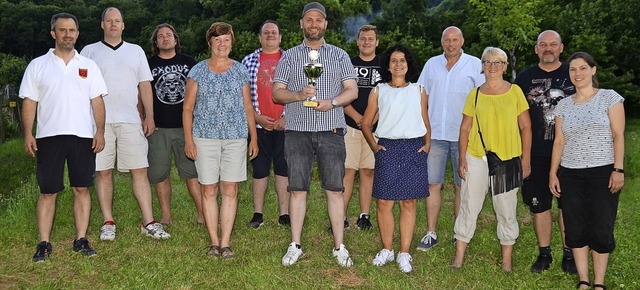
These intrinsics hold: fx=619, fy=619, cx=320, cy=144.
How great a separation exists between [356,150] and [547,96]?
2.31m

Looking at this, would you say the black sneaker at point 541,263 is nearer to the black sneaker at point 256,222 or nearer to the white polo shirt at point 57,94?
the black sneaker at point 256,222

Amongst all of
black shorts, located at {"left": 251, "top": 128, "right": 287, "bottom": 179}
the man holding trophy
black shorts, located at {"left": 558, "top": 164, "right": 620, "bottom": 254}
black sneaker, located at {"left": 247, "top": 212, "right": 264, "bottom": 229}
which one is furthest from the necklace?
black sneaker, located at {"left": 247, "top": 212, "right": 264, "bottom": 229}

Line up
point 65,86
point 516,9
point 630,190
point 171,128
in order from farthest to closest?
point 516,9 → point 630,190 → point 171,128 → point 65,86

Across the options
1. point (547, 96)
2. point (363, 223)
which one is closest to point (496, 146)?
point (547, 96)

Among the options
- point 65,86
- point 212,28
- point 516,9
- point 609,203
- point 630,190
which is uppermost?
point 516,9

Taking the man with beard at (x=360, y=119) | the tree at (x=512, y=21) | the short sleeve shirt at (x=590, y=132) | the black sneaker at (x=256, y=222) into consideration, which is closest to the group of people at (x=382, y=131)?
the short sleeve shirt at (x=590, y=132)

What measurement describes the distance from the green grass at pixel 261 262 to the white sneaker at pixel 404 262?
6 cm

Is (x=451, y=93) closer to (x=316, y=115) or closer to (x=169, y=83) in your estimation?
(x=316, y=115)

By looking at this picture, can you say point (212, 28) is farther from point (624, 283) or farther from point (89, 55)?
point (624, 283)

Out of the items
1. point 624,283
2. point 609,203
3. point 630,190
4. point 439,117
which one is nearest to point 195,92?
point 439,117

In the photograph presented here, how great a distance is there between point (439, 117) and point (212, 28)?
248cm

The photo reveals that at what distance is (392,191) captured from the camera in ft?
18.6

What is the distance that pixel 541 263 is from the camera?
5852 mm

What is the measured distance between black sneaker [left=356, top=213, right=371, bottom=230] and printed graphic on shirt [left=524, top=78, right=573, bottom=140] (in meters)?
2.45
